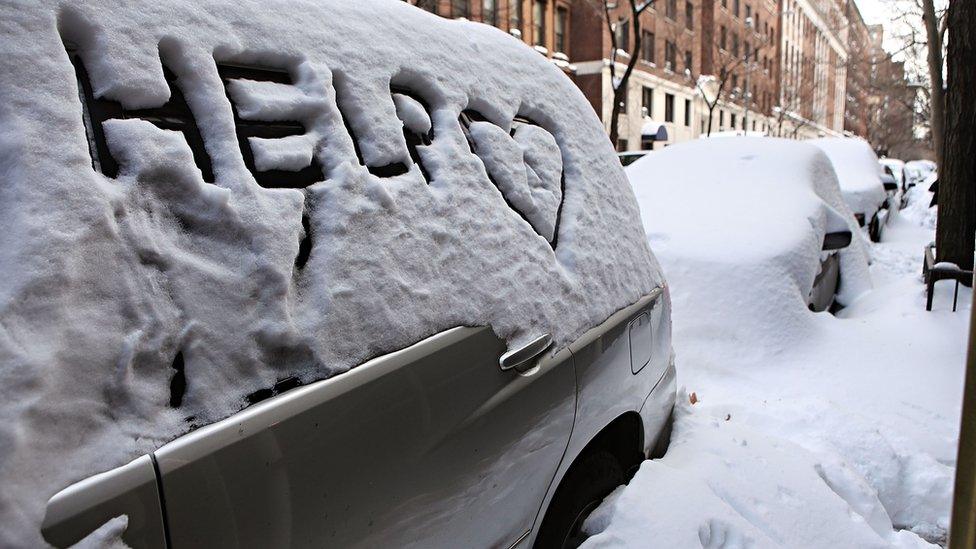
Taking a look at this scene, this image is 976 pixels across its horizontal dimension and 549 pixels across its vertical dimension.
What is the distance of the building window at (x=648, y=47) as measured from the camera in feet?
110

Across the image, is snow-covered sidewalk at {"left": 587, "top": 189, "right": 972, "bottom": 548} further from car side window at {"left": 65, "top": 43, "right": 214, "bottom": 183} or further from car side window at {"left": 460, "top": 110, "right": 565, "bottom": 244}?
car side window at {"left": 65, "top": 43, "right": 214, "bottom": 183}

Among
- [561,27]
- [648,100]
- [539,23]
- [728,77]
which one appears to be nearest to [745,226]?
[539,23]

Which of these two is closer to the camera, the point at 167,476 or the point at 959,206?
the point at 167,476

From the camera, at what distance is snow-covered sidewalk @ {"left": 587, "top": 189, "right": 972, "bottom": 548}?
7.37 ft

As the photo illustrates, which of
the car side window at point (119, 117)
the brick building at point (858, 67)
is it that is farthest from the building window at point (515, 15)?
the car side window at point (119, 117)

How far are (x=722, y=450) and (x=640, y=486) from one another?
2.50 ft

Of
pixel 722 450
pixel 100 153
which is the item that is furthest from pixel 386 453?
pixel 722 450

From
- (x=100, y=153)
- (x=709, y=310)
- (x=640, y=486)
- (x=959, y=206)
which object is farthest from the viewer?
(x=959, y=206)

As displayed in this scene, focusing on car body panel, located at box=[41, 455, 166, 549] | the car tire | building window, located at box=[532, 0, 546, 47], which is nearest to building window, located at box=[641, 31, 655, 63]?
building window, located at box=[532, 0, 546, 47]

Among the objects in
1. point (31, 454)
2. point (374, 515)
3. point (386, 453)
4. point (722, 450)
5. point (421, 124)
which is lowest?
point (722, 450)

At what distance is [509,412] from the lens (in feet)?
5.41

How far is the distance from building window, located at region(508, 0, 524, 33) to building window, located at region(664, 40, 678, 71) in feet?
39.3

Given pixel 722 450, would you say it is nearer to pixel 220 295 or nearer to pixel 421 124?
pixel 421 124

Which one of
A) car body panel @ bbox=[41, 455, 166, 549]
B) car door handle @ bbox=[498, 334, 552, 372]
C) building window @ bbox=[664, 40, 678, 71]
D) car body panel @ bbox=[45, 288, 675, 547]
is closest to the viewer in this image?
car body panel @ bbox=[41, 455, 166, 549]
